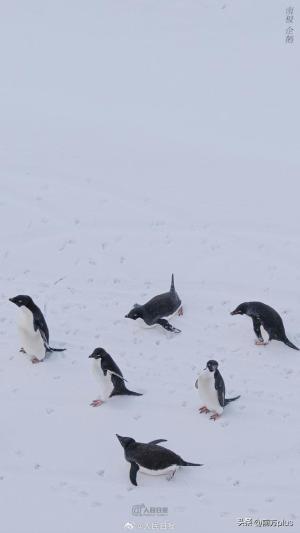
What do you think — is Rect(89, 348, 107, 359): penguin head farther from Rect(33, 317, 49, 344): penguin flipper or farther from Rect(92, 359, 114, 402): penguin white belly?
Rect(33, 317, 49, 344): penguin flipper

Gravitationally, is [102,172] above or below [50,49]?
below

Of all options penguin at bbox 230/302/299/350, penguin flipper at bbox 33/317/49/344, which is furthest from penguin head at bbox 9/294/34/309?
penguin at bbox 230/302/299/350

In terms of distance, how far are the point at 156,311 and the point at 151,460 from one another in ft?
11.1

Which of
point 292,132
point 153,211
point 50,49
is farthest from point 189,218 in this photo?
point 50,49

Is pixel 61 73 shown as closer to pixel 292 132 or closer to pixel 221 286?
pixel 292 132

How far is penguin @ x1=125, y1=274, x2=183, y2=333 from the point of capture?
11.2 metres

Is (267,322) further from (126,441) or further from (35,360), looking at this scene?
(35,360)

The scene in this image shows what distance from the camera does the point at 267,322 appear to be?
10969mm

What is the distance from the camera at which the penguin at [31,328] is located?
33.8 ft

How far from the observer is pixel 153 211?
1485 cm

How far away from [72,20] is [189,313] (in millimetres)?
14948

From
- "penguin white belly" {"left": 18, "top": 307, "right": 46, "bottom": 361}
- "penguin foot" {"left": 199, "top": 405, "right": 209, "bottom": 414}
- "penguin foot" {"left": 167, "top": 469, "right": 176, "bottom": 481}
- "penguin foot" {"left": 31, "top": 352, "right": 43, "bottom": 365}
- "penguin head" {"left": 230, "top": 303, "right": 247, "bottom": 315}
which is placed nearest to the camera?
"penguin foot" {"left": 167, "top": 469, "right": 176, "bottom": 481}

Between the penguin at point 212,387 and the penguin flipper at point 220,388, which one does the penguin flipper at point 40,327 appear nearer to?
the penguin at point 212,387

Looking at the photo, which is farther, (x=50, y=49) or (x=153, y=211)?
(x=50, y=49)
